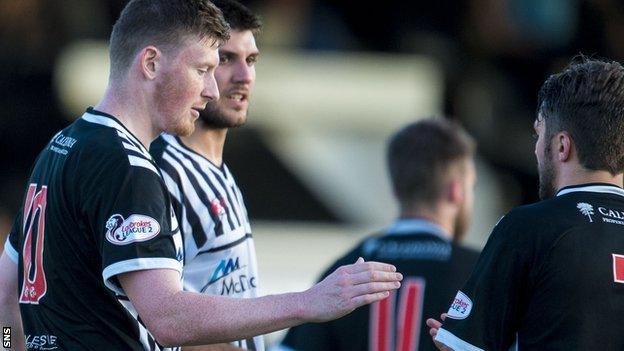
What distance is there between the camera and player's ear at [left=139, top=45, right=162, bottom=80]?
13.6 feet

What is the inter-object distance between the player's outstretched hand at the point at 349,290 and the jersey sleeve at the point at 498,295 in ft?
1.16

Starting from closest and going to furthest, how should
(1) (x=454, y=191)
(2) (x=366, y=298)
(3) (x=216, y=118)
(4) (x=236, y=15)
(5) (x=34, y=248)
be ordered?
1. (2) (x=366, y=298)
2. (5) (x=34, y=248)
3. (3) (x=216, y=118)
4. (4) (x=236, y=15)
5. (1) (x=454, y=191)

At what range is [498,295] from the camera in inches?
155

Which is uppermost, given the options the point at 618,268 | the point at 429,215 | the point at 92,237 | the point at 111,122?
the point at 111,122

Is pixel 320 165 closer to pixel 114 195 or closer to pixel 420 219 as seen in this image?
pixel 420 219

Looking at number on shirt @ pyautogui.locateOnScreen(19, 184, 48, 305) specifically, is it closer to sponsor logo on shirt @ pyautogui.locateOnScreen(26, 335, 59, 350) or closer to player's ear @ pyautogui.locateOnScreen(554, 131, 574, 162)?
sponsor logo on shirt @ pyautogui.locateOnScreen(26, 335, 59, 350)

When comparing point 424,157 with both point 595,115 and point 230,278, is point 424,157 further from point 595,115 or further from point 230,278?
point 595,115

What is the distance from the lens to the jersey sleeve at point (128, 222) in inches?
151

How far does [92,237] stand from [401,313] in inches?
79.2

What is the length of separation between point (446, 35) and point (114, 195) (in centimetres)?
987

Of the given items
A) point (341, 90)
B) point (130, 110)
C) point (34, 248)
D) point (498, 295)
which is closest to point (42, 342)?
point (34, 248)

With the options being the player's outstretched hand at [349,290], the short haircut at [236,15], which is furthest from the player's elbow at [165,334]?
the short haircut at [236,15]

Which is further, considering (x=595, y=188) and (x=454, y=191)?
(x=454, y=191)

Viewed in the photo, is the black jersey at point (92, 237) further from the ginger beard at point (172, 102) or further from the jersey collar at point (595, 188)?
the jersey collar at point (595, 188)
